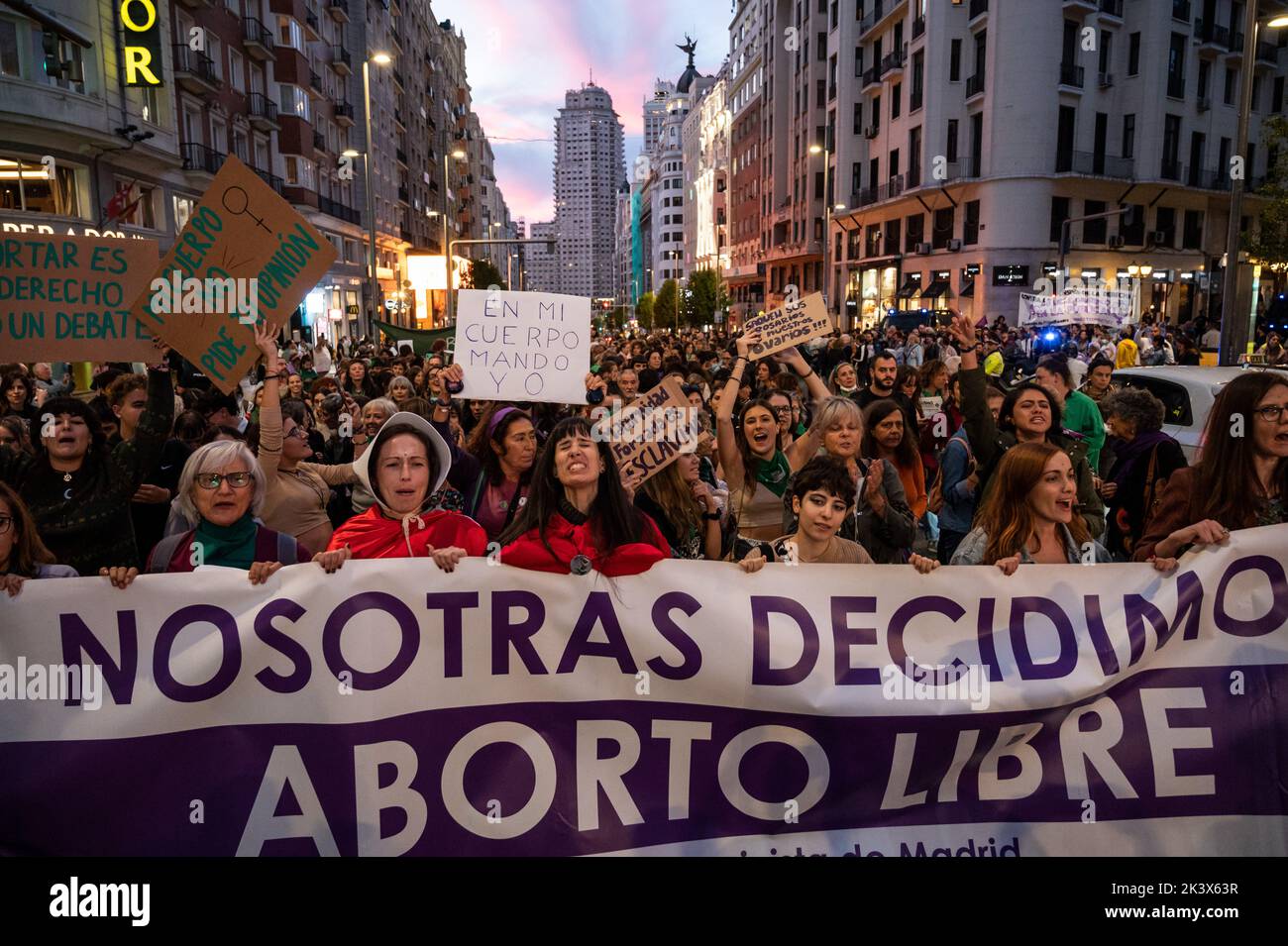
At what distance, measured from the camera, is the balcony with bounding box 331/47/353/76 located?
49.0 m

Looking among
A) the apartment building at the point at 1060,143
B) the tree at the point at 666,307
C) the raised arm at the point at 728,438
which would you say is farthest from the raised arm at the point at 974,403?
the tree at the point at 666,307

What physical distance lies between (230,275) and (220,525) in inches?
62.0

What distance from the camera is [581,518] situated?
136 inches

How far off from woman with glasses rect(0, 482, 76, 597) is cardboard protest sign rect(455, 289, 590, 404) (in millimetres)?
3089

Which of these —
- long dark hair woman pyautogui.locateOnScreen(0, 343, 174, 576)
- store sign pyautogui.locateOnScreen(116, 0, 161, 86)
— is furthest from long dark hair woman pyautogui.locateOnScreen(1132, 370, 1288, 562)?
store sign pyautogui.locateOnScreen(116, 0, 161, 86)

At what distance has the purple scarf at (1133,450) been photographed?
17.7 feet

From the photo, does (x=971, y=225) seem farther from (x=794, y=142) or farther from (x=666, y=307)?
(x=666, y=307)

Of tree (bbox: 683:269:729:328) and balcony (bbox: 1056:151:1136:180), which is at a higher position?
balcony (bbox: 1056:151:1136:180)

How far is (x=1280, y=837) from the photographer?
3.01m

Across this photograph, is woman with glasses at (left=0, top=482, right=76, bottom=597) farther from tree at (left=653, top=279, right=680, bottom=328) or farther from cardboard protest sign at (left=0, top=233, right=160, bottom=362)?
tree at (left=653, top=279, right=680, bottom=328)

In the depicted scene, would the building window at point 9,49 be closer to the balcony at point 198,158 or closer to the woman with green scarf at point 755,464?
the balcony at point 198,158

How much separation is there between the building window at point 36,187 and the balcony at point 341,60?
30.5m

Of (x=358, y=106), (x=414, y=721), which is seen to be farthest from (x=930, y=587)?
(x=358, y=106)

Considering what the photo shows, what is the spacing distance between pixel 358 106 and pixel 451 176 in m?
37.0
